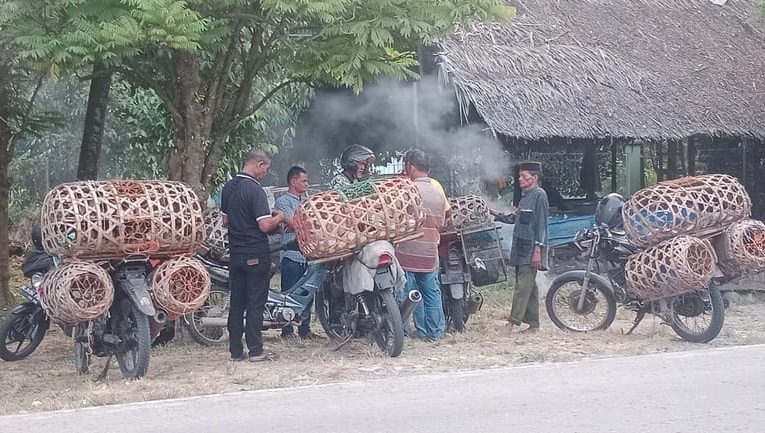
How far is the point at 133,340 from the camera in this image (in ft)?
27.2

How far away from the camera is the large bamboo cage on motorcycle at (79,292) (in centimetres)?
802

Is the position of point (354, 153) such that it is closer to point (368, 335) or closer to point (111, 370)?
point (368, 335)

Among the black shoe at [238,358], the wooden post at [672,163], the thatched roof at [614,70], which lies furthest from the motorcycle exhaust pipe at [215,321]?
the wooden post at [672,163]

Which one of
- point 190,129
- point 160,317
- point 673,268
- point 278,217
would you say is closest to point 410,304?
point 278,217

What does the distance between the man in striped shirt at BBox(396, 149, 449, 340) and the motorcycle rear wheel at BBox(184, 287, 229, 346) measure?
5.99 ft

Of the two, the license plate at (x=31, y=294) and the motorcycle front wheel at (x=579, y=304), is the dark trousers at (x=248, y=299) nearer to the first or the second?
the license plate at (x=31, y=294)

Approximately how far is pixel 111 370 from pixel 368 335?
230 centimetres

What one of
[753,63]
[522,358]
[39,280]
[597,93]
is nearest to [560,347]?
[522,358]

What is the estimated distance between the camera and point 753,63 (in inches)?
693

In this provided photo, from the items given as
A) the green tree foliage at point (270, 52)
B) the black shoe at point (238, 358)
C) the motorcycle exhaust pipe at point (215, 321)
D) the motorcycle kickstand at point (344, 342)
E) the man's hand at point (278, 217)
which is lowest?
the black shoe at point (238, 358)

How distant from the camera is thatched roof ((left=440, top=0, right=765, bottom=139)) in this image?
47.2 ft

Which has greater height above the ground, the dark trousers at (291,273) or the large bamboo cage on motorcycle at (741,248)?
the large bamboo cage on motorcycle at (741,248)

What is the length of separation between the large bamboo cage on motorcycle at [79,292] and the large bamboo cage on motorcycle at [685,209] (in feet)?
16.5

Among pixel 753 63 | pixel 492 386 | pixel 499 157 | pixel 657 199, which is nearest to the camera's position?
pixel 492 386
